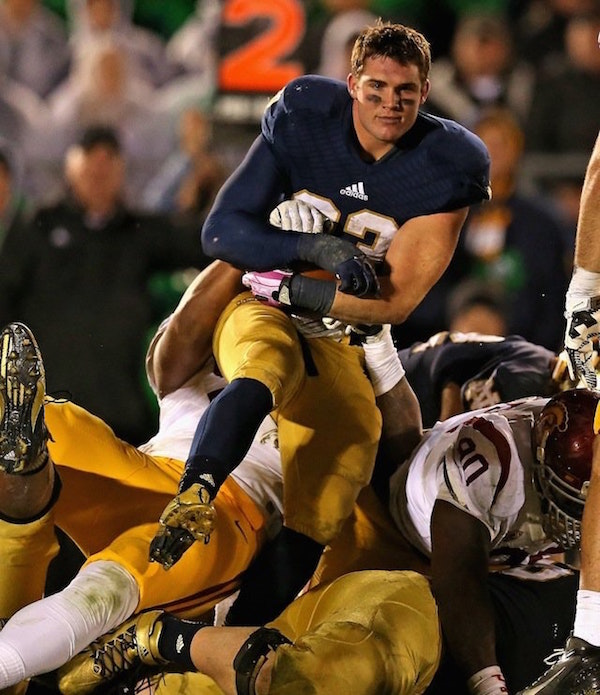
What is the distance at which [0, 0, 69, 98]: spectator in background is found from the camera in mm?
6082

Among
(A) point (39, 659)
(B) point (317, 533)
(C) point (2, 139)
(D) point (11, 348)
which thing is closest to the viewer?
(A) point (39, 659)

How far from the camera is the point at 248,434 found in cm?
287

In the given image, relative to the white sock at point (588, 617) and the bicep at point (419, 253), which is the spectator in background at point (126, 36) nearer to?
the bicep at point (419, 253)

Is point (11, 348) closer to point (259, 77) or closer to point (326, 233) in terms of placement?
point (326, 233)

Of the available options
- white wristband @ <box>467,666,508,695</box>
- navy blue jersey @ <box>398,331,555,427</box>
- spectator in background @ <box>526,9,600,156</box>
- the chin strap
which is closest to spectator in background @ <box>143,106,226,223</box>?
spectator in background @ <box>526,9,600,156</box>

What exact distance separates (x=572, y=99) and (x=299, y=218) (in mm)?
2990

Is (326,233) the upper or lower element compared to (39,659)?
upper

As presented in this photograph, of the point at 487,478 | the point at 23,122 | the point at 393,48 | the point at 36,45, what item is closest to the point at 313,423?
the point at 487,478

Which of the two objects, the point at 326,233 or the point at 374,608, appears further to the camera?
the point at 326,233

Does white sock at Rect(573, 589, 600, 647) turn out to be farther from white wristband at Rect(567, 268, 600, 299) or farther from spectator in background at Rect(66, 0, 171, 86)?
spectator in background at Rect(66, 0, 171, 86)

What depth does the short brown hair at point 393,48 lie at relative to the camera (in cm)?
314

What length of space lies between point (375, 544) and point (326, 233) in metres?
0.76

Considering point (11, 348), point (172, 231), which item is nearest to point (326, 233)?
point (11, 348)

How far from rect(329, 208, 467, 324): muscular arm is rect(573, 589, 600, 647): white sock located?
2.72 ft
